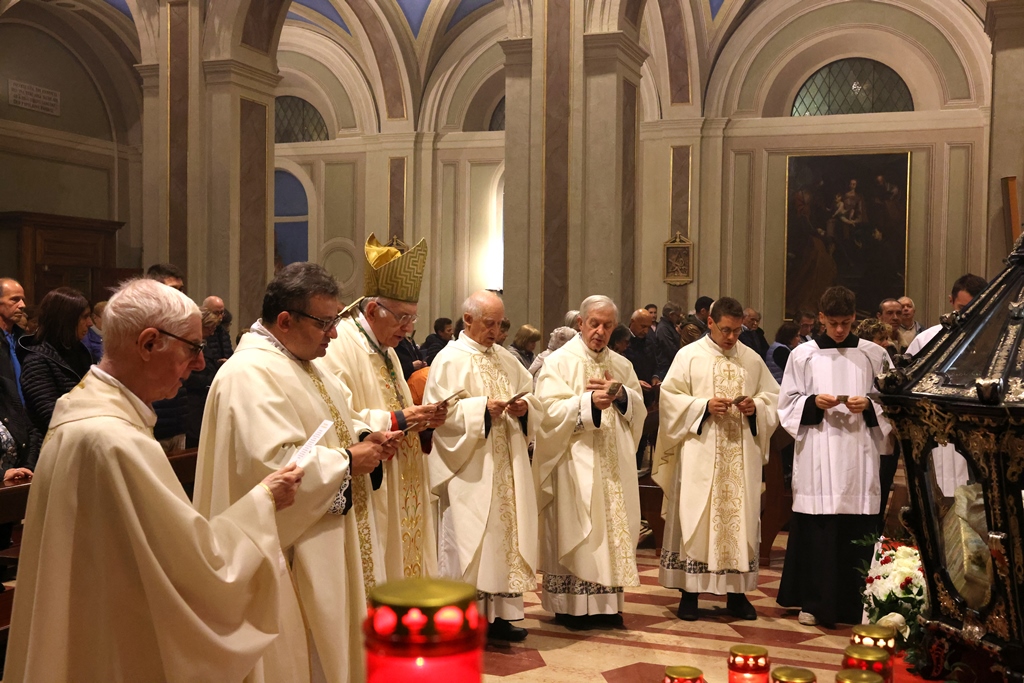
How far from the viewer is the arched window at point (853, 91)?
1542 centimetres

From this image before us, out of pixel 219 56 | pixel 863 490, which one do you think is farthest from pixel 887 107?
pixel 863 490

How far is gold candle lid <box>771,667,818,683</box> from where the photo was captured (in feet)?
5.07

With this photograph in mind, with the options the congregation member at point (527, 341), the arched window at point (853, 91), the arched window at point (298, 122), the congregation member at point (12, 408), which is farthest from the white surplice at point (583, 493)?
the arched window at point (298, 122)

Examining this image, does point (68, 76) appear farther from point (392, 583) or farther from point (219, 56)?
point (392, 583)

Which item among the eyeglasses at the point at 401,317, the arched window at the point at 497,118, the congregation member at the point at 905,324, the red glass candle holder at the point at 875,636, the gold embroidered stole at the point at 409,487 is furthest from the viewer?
the arched window at the point at 497,118

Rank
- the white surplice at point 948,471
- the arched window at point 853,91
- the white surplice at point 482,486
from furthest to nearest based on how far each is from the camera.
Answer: the arched window at point 853,91 < the white surplice at point 482,486 < the white surplice at point 948,471

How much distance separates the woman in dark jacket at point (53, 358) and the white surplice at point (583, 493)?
97.8 inches

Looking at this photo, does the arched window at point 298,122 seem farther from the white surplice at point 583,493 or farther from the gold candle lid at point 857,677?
the gold candle lid at point 857,677

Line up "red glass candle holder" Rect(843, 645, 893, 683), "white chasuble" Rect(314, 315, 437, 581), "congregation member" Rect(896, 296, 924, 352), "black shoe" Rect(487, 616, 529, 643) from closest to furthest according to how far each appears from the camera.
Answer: "red glass candle holder" Rect(843, 645, 893, 683) < "white chasuble" Rect(314, 315, 437, 581) < "black shoe" Rect(487, 616, 529, 643) < "congregation member" Rect(896, 296, 924, 352)

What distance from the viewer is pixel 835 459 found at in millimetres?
5648

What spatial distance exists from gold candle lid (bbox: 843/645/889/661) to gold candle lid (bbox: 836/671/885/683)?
0.18 meters

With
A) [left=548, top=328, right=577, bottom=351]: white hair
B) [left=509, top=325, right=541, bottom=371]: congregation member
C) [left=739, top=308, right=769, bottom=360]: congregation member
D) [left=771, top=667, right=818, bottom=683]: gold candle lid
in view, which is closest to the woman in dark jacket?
[left=548, top=328, right=577, bottom=351]: white hair

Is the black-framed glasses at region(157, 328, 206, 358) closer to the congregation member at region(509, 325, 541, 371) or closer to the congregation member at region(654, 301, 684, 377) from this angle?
the congregation member at region(509, 325, 541, 371)

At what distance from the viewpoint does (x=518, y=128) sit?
30.0ft
